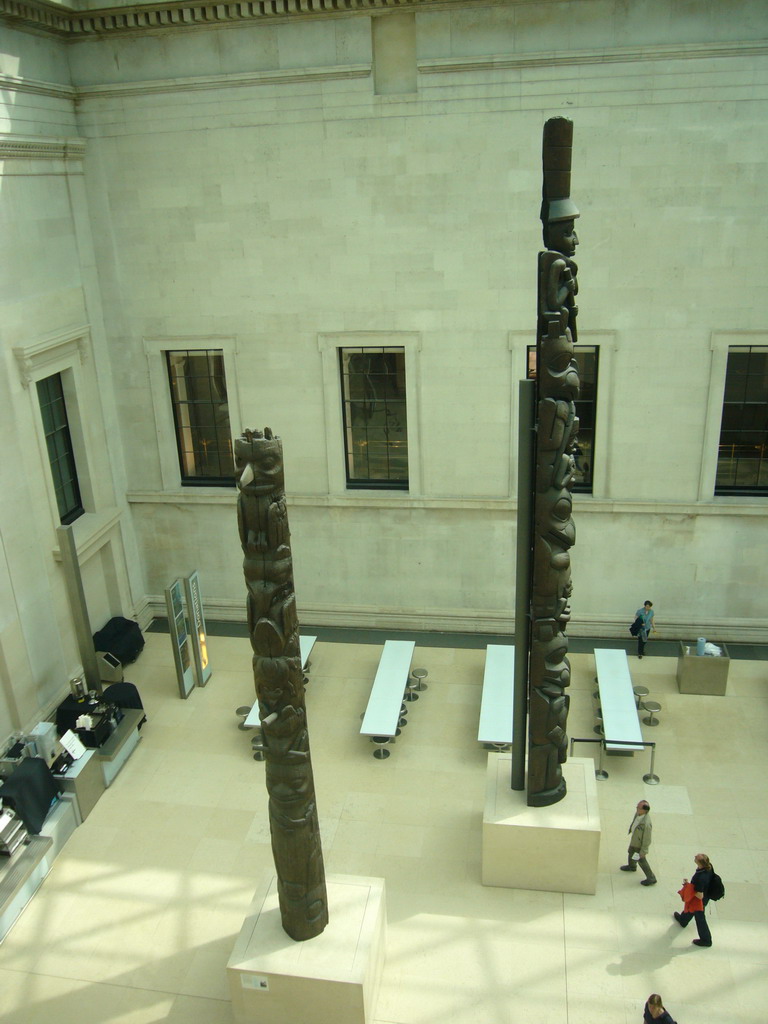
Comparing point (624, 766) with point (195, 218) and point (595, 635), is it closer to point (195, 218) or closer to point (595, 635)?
point (595, 635)

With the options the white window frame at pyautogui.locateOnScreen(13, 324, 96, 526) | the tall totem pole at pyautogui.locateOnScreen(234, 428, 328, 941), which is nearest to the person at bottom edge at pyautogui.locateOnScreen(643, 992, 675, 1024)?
the tall totem pole at pyautogui.locateOnScreen(234, 428, 328, 941)

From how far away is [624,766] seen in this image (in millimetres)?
14109

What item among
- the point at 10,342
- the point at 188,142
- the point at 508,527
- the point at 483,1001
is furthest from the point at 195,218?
the point at 483,1001

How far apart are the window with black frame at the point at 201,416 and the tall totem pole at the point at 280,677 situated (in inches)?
378

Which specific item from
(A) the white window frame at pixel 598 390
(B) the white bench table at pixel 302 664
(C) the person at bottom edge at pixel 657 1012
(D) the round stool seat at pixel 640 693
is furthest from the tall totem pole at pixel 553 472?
(A) the white window frame at pixel 598 390

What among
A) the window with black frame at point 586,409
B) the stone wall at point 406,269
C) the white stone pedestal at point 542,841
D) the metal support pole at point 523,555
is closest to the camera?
the metal support pole at point 523,555

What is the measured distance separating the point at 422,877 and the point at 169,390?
34.2 feet

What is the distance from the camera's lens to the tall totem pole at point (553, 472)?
9.60 meters

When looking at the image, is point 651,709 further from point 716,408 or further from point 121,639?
point 121,639

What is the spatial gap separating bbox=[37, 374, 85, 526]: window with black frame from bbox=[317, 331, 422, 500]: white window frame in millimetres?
4870

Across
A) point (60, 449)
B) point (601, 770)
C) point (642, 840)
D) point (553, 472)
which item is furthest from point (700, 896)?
point (60, 449)

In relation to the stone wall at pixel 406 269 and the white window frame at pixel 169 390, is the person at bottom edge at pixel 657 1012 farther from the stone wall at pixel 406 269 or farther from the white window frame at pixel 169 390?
the white window frame at pixel 169 390

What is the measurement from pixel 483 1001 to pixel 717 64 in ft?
45.9

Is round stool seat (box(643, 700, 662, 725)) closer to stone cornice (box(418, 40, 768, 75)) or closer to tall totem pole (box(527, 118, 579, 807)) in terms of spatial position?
tall totem pole (box(527, 118, 579, 807))
